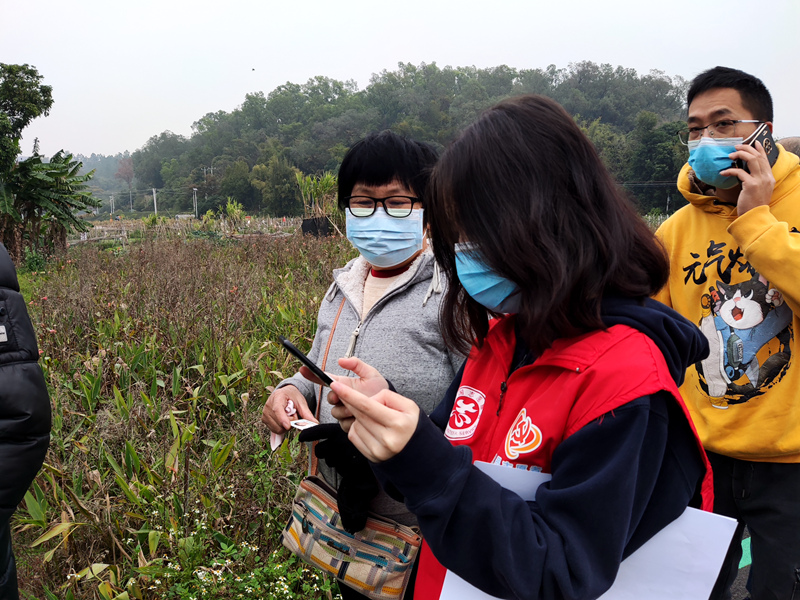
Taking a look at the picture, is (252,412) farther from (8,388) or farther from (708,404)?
(708,404)

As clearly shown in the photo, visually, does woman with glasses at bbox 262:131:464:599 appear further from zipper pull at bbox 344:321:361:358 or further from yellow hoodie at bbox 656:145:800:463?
yellow hoodie at bbox 656:145:800:463

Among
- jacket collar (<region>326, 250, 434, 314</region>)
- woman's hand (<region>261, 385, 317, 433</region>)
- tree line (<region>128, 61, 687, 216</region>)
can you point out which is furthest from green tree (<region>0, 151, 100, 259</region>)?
tree line (<region>128, 61, 687, 216</region>)

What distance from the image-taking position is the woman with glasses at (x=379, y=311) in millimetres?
1593

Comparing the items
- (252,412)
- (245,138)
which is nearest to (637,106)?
(245,138)

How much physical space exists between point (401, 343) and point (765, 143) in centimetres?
132

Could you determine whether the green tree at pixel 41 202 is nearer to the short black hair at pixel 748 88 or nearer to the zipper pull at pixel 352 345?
the zipper pull at pixel 352 345

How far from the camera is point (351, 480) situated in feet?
4.94

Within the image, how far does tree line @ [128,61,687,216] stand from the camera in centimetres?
6172

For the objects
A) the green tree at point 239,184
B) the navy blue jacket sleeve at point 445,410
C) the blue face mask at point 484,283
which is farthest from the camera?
the green tree at point 239,184

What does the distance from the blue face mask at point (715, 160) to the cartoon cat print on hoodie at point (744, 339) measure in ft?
1.05

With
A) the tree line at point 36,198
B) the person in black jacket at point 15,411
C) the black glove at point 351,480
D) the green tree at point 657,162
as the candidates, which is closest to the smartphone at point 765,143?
the black glove at point 351,480

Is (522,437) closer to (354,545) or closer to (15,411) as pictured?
(354,545)

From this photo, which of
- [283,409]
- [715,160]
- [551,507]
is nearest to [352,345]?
[283,409]

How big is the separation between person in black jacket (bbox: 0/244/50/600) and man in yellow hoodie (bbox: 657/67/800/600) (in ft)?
6.64
